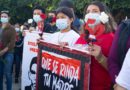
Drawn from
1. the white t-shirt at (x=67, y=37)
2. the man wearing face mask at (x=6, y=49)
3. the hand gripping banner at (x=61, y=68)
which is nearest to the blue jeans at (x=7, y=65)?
the man wearing face mask at (x=6, y=49)

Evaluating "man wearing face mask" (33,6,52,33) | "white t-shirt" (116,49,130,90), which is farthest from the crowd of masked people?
"man wearing face mask" (33,6,52,33)

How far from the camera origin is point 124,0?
17.0m

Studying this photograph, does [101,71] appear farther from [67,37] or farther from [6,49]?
[6,49]

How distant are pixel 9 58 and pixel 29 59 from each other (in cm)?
133

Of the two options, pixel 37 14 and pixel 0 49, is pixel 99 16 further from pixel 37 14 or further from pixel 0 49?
pixel 0 49

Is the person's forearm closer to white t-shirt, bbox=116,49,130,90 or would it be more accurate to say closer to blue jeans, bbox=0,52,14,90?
white t-shirt, bbox=116,49,130,90

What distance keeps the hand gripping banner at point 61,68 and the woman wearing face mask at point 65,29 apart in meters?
0.15

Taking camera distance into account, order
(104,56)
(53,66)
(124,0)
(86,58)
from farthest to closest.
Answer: (124,0), (53,66), (86,58), (104,56)

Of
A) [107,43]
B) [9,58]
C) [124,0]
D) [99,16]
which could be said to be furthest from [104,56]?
[124,0]

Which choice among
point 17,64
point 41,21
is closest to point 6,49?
point 41,21

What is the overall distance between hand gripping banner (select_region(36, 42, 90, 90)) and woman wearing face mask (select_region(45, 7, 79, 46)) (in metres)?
0.15

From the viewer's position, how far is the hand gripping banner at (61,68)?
164 inches

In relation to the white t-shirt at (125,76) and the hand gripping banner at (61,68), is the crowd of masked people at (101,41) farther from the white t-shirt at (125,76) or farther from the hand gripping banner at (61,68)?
the hand gripping banner at (61,68)

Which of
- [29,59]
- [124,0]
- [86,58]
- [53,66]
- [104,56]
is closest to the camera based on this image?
[104,56]
